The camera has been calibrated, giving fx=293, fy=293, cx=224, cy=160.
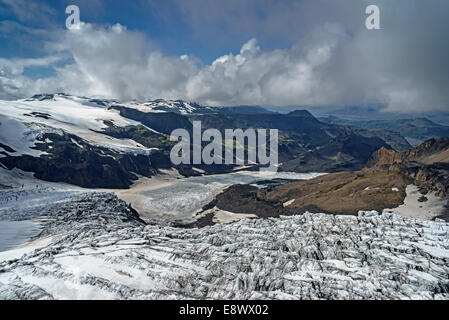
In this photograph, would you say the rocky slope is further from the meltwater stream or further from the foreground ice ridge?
the meltwater stream

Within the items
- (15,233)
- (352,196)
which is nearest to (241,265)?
(15,233)

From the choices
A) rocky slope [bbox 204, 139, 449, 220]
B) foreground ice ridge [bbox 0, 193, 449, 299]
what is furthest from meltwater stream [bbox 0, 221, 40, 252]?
rocky slope [bbox 204, 139, 449, 220]

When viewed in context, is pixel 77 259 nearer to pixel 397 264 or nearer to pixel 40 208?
pixel 397 264

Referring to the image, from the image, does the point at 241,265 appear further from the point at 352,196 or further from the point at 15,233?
the point at 352,196

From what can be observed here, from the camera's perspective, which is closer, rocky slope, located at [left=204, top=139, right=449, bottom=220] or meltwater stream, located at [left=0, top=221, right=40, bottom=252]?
meltwater stream, located at [left=0, top=221, right=40, bottom=252]

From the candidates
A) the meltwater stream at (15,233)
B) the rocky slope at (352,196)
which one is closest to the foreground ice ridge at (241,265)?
the meltwater stream at (15,233)

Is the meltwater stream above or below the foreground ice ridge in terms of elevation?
below

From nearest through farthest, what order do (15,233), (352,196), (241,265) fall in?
(241,265)
(15,233)
(352,196)

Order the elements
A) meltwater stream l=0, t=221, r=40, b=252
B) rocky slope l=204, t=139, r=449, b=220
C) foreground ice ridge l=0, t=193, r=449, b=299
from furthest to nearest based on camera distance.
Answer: rocky slope l=204, t=139, r=449, b=220, meltwater stream l=0, t=221, r=40, b=252, foreground ice ridge l=0, t=193, r=449, b=299
